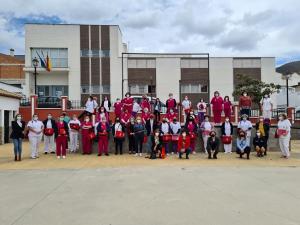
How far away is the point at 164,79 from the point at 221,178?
37.3 meters

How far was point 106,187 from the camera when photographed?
10.1m

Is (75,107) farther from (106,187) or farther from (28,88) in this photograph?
(106,187)

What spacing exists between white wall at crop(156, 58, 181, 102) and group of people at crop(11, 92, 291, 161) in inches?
1087

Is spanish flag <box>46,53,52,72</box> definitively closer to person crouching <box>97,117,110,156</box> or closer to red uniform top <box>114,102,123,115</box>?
red uniform top <box>114,102,123,115</box>

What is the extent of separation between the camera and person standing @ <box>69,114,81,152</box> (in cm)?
1911

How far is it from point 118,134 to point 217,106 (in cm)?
535

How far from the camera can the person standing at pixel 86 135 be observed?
19.1 m

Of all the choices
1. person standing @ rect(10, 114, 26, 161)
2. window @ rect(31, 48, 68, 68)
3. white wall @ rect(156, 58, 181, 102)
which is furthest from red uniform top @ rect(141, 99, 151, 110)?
window @ rect(31, 48, 68, 68)

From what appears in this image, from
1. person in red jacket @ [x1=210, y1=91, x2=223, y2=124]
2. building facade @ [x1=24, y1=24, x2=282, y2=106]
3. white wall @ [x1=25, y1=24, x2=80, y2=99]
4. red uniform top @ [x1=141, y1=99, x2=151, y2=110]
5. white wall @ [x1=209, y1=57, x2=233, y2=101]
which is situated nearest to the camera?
red uniform top @ [x1=141, y1=99, x2=151, y2=110]

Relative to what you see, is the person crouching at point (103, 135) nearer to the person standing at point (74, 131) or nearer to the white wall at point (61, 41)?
the person standing at point (74, 131)

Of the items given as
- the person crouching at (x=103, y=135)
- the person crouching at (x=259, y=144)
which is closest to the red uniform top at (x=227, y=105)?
the person crouching at (x=259, y=144)

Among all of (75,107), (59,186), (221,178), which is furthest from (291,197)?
(75,107)

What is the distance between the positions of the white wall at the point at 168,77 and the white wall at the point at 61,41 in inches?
377

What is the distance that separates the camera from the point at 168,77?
48.5m
